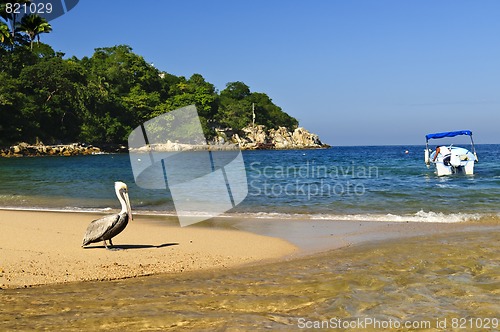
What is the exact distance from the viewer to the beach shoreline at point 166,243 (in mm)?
5734

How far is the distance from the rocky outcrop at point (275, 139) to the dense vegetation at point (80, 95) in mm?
3597

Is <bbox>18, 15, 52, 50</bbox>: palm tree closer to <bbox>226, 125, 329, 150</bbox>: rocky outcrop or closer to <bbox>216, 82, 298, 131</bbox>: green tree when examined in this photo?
<bbox>216, 82, 298, 131</bbox>: green tree

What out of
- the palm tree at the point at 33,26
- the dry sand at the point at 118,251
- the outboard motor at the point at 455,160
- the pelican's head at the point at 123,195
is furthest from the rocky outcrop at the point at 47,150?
the pelican's head at the point at 123,195

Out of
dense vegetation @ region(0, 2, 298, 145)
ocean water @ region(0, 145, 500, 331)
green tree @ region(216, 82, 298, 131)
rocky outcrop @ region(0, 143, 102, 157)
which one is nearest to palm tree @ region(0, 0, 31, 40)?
dense vegetation @ region(0, 2, 298, 145)

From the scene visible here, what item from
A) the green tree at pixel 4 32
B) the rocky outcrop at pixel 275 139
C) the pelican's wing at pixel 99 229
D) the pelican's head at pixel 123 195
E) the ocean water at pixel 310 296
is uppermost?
the green tree at pixel 4 32

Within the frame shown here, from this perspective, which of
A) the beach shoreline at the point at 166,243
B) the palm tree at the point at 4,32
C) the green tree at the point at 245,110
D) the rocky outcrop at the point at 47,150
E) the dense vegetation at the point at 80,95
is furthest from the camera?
the green tree at the point at 245,110

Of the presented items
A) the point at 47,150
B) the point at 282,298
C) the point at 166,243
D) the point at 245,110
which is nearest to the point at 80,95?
the point at 47,150

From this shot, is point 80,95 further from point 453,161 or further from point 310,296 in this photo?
point 310,296

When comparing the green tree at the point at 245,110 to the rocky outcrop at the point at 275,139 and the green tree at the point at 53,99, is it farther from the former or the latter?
the green tree at the point at 53,99

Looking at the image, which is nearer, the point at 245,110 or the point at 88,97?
the point at 88,97

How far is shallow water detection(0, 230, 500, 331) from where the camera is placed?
3742 mm

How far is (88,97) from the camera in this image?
66812 millimetres

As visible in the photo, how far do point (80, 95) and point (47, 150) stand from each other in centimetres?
1137

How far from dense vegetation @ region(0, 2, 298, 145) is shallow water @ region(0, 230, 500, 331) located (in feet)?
178
